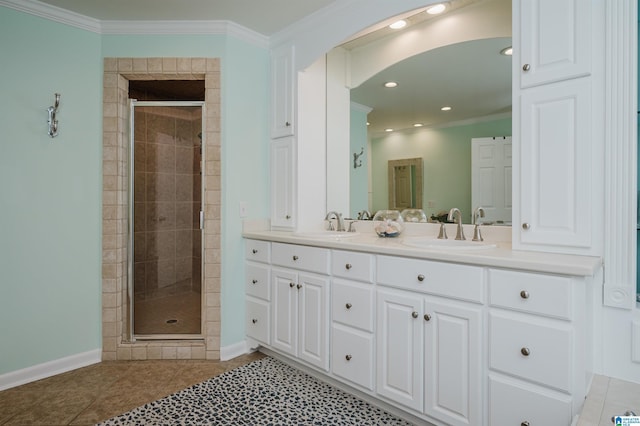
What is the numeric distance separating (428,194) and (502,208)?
479 mm

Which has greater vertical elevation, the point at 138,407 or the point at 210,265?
the point at 210,265

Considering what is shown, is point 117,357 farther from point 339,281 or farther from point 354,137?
point 354,137

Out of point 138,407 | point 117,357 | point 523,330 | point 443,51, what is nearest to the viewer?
point 523,330

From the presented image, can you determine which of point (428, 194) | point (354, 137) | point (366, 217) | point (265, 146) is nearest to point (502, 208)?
point (428, 194)

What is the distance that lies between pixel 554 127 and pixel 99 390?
2.79m

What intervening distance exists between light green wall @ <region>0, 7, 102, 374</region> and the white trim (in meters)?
0.88

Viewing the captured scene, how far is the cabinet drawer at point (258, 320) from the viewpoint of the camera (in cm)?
263

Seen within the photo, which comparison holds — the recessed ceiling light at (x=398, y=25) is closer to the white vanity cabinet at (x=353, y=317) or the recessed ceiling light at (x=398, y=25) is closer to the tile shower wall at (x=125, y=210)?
the tile shower wall at (x=125, y=210)

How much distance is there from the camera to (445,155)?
7.70 feet

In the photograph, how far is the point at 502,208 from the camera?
203 centimetres

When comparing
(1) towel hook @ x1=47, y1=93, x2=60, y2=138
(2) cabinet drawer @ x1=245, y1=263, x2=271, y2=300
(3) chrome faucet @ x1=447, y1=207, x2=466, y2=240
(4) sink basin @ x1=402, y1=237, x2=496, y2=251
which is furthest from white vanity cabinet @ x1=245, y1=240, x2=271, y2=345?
(1) towel hook @ x1=47, y1=93, x2=60, y2=138

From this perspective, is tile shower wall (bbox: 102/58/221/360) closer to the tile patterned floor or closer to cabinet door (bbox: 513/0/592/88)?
the tile patterned floor

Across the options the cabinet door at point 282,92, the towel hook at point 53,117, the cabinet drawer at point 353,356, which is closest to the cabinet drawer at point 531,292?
the cabinet drawer at point 353,356

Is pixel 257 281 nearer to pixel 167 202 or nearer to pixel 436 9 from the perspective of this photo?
pixel 167 202
